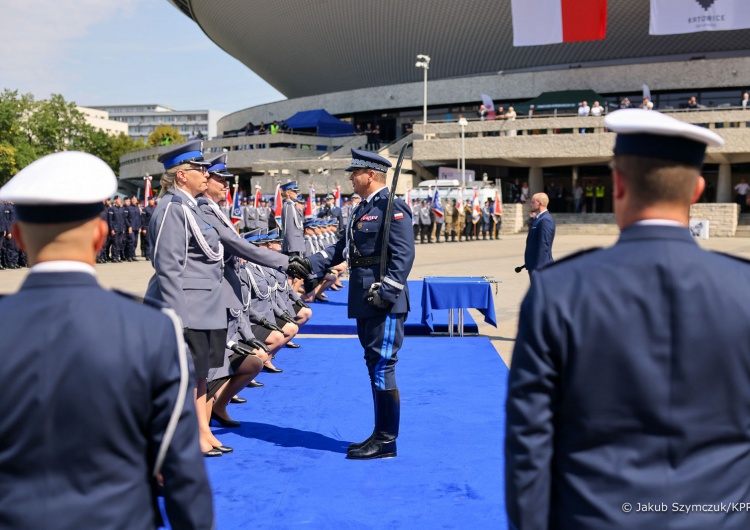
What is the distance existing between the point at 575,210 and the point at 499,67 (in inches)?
868

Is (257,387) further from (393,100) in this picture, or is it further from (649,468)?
(393,100)

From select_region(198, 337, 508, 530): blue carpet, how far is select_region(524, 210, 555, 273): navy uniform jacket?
175 cm

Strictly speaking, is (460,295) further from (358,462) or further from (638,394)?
(638,394)

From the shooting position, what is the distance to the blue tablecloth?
33.8ft

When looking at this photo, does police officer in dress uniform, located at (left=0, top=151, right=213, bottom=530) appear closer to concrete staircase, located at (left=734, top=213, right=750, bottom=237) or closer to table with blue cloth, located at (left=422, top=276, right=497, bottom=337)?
table with blue cloth, located at (left=422, top=276, right=497, bottom=337)

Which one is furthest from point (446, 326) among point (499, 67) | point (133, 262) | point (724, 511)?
point (499, 67)

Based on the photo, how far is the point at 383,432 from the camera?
547cm

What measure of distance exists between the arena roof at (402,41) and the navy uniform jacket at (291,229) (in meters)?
42.8

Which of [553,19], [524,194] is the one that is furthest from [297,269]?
[524,194]

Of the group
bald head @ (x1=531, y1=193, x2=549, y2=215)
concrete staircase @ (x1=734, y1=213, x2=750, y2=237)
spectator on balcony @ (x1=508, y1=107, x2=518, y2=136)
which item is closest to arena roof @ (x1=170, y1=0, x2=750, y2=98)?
spectator on balcony @ (x1=508, y1=107, x2=518, y2=136)

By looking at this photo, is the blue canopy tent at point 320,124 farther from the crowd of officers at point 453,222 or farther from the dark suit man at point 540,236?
the dark suit man at point 540,236

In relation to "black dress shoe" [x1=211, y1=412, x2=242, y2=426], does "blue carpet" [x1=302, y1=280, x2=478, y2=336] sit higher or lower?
lower

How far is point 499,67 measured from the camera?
58.9 m

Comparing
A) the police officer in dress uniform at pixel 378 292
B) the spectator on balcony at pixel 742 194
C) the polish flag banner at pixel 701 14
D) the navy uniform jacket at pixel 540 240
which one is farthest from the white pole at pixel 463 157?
the police officer in dress uniform at pixel 378 292
